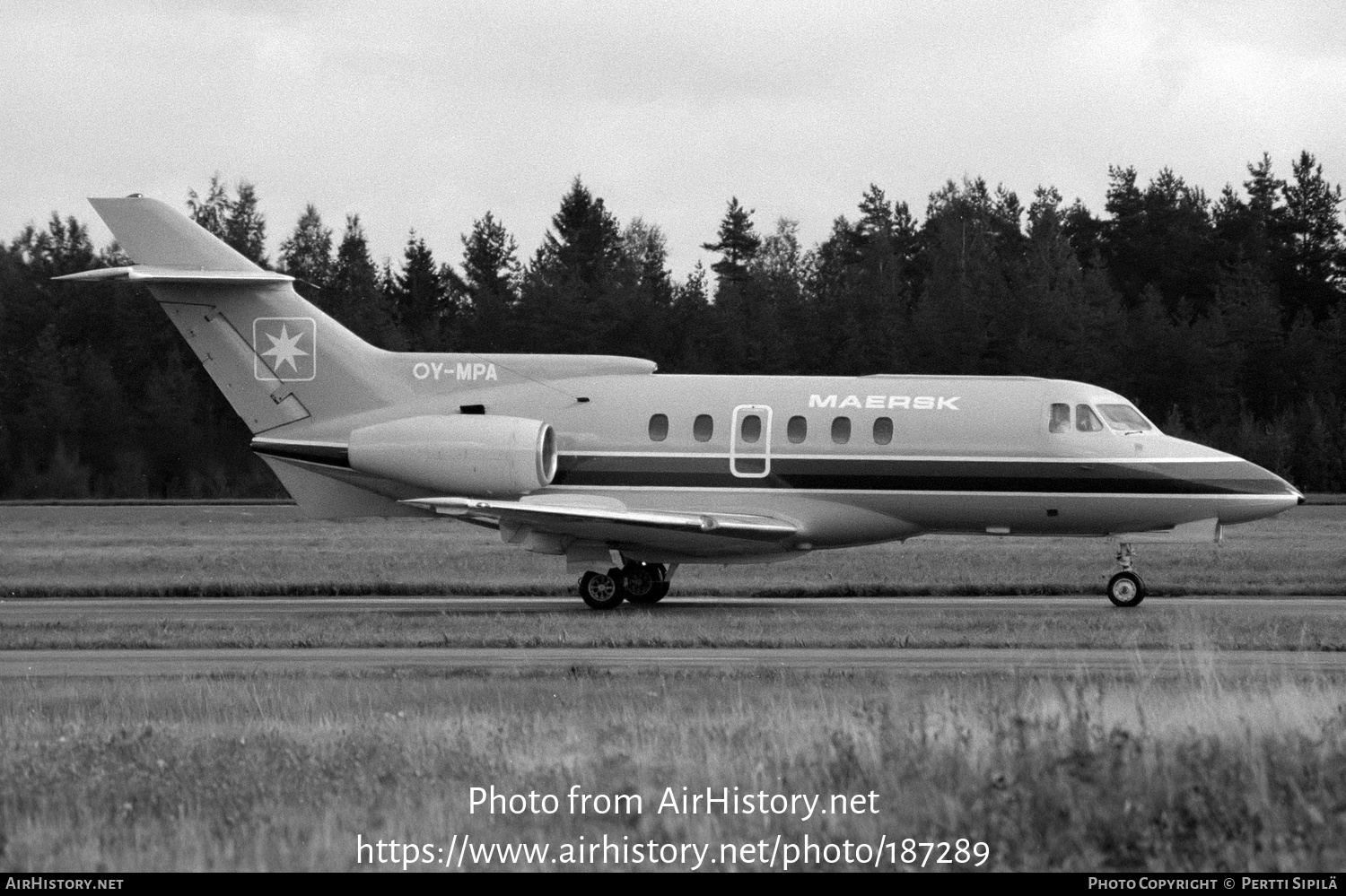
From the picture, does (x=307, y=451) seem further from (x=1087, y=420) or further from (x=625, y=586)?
(x=1087, y=420)

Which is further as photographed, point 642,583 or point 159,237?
point 159,237

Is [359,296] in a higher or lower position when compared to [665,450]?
higher

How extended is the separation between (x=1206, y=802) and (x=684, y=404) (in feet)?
50.4

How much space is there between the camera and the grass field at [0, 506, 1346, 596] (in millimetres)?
26281

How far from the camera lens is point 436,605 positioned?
79.3 feet

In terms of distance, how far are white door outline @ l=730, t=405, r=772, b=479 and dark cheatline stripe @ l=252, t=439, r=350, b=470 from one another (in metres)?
5.66

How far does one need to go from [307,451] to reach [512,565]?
6.72 meters

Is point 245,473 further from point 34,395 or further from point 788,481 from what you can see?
point 788,481

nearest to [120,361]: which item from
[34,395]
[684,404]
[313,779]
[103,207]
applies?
[34,395]

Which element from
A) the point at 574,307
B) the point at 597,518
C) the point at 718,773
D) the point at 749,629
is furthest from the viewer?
the point at 574,307

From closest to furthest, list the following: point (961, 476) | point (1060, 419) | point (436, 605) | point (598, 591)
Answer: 1. point (961, 476)
2. point (1060, 419)
3. point (598, 591)
4. point (436, 605)

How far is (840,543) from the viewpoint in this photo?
2341 cm

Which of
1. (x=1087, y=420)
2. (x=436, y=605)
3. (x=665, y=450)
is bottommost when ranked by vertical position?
(x=436, y=605)

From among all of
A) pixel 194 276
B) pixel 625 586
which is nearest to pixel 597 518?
pixel 625 586
